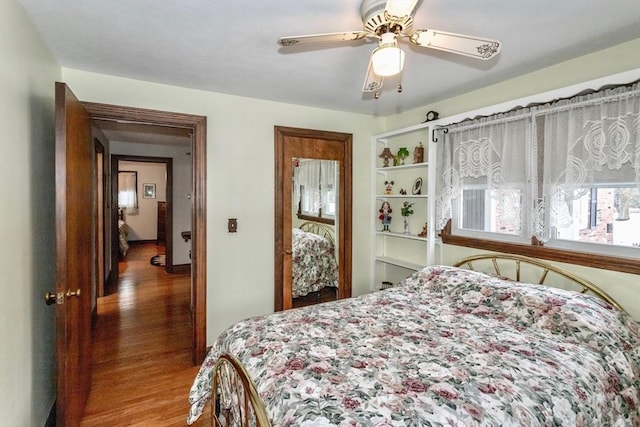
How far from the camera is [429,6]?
164 centimetres

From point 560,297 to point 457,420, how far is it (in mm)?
1246

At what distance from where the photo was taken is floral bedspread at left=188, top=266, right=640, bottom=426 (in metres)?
1.22

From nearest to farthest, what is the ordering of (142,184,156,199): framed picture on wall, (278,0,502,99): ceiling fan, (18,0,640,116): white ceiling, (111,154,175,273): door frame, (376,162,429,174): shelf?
(278,0,502,99): ceiling fan
(18,0,640,116): white ceiling
(376,162,429,174): shelf
(111,154,175,273): door frame
(142,184,156,199): framed picture on wall

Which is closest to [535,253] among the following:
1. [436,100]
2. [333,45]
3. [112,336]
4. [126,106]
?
[436,100]

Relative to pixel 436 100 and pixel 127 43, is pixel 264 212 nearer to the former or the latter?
pixel 127 43

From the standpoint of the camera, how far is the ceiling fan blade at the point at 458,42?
1486 millimetres

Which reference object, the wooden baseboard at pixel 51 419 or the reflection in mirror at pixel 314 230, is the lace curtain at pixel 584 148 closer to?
the reflection in mirror at pixel 314 230

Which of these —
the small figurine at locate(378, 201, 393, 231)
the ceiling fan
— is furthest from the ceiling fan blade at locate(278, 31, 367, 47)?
the small figurine at locate(378, 201, 393, 231)

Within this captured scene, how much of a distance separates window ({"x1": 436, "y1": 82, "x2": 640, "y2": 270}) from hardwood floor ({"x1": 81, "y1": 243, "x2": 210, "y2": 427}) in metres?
2.63

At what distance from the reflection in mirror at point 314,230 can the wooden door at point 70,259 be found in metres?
1.79

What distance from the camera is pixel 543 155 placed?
2.40 m

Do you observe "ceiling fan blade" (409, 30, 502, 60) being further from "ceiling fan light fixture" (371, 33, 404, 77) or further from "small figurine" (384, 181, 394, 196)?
"small figurine" (384, 181, 394, 196)

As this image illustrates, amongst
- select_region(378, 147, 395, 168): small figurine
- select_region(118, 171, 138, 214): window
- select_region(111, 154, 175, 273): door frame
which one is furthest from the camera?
select_region(118, 171, 138, 214): window

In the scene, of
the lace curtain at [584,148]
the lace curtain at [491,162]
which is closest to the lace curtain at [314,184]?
the lace curtain at [491,162]
